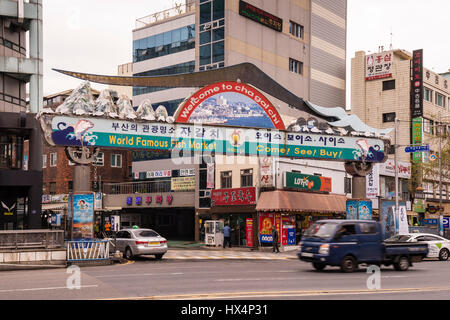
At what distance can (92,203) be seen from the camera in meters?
25.2

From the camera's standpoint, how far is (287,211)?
127ft

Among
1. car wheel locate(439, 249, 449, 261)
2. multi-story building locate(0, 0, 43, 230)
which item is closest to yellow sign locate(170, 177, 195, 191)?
multi-story building locate(0, 0, 43, 230)

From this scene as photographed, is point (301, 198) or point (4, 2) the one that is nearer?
point (4, 2)

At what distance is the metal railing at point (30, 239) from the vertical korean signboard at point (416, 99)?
44.2 m

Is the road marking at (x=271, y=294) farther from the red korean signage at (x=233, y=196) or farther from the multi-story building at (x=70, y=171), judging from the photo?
the multi-story building at (x=70, y=171)

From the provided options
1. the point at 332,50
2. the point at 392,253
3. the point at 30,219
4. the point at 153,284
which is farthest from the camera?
the point at 332,50

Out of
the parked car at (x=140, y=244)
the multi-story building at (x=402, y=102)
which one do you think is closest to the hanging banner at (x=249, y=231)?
the parked car at (x=140, y=244)

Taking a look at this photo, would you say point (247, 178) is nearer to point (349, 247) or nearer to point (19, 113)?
point (19, 113)

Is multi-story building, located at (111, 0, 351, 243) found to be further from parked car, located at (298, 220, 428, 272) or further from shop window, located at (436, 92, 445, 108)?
parked car, located at (298, 220, 428, 272)

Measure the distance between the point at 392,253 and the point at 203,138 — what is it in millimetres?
11397

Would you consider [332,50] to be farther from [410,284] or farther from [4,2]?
[410,284]

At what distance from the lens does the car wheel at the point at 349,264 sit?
1977 centimetres

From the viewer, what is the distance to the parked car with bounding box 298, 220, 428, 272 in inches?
776
